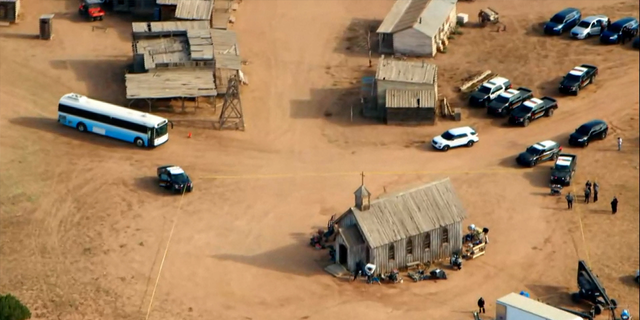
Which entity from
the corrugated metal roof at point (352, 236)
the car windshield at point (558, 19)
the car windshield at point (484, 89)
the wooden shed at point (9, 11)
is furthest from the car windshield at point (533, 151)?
the wooden shed at point (9, 11)

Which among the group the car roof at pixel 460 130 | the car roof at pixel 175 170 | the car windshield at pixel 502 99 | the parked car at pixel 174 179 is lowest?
the parked car at pixel 174 179

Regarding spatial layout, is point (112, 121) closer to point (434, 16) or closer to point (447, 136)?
point (447, 136)

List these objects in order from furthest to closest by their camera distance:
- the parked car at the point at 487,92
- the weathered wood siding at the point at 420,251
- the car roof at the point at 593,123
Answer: the parked car at the point at 487,92, the car roof at the point at 593,123, the weathered wood siding at the point at 420,251

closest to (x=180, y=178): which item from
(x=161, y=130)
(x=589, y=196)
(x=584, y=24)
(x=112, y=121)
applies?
(x=161, y=130)

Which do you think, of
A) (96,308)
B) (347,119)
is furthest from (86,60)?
(96,308)

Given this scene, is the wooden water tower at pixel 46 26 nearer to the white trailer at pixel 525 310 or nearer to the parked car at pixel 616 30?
the parked car at pixel 616 30

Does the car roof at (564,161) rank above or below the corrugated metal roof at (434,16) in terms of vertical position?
below

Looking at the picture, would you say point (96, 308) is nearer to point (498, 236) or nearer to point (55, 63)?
point (498, 236)
